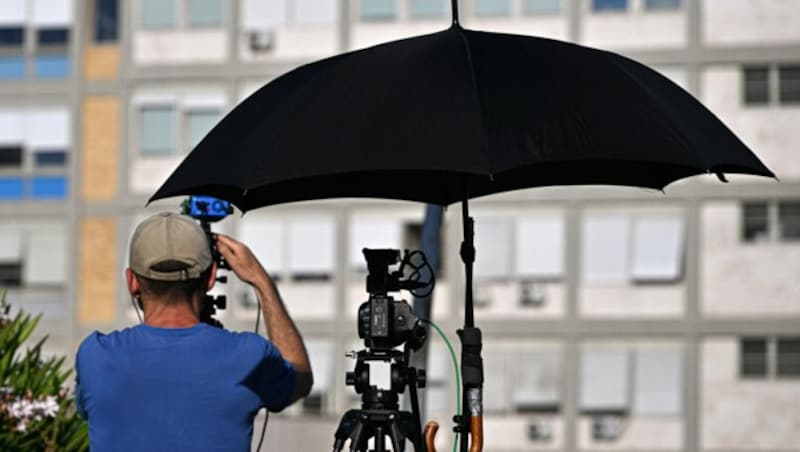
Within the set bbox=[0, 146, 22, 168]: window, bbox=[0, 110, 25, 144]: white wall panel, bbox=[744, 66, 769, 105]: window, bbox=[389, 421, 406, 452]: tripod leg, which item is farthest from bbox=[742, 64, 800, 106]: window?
bbox=[389, 421, 406, 452]: tripod leg

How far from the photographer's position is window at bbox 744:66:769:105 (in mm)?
30500

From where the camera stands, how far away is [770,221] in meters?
30.1

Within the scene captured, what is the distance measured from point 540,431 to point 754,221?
5247 mm

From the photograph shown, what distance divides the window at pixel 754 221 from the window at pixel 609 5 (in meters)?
4.27

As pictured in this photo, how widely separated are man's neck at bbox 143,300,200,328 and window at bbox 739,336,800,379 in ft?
87.6

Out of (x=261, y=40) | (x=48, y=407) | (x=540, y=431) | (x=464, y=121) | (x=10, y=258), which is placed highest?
(x=261, y=40)

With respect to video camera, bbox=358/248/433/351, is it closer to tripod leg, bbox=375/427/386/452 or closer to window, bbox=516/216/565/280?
tripod leg, bbox=375/427/386/452

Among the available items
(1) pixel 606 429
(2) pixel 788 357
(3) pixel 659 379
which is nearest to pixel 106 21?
(1) pixel 606 429

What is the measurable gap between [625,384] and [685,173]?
2532 cm

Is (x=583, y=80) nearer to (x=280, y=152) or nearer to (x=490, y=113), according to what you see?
(x=490, y=113)

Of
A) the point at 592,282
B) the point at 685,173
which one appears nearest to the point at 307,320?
the point at 592,282

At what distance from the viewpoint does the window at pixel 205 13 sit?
106 ft

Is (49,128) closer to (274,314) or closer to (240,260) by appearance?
(240,260)

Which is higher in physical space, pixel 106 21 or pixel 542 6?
pixel 542 6
